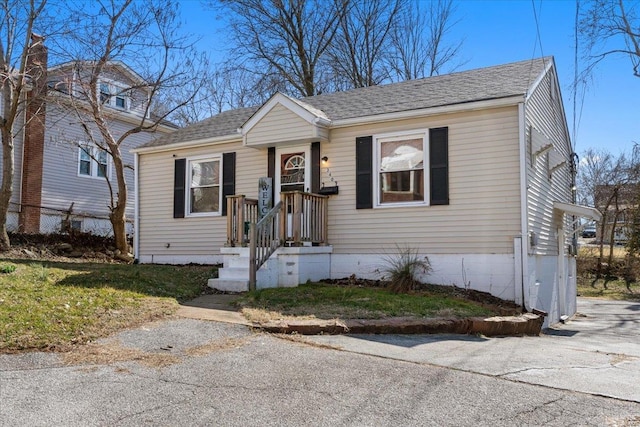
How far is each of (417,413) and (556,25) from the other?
28.3 feet

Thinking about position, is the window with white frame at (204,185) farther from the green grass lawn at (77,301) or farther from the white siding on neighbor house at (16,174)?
the white siding on neighbor house at (16,174)

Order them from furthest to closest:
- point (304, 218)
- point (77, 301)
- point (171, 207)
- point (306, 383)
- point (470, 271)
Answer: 1. point (171, 207)
2. point (304, 218)
3. point (470, 271)
4. point (77, 301)
5. point (306, 383)

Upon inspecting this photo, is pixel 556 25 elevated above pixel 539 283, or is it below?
above

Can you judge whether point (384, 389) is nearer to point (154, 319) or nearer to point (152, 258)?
point (154, 319)

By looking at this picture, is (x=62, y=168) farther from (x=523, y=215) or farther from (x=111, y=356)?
(x=523, y=215)

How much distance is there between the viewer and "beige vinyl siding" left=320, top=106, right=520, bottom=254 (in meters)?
8.20

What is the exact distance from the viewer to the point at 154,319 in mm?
5918

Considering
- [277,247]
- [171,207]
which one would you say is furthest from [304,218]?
[171,207]

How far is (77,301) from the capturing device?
6.02m

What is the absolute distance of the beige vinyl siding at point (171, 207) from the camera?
10.8 metres

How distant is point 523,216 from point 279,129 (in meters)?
4.90

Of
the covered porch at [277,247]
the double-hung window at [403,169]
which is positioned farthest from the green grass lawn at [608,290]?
the covered porch at [277,247]

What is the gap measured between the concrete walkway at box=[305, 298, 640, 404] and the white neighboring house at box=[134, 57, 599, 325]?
2.10m

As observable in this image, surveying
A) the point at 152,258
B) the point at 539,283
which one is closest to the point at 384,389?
the point at 539,283
